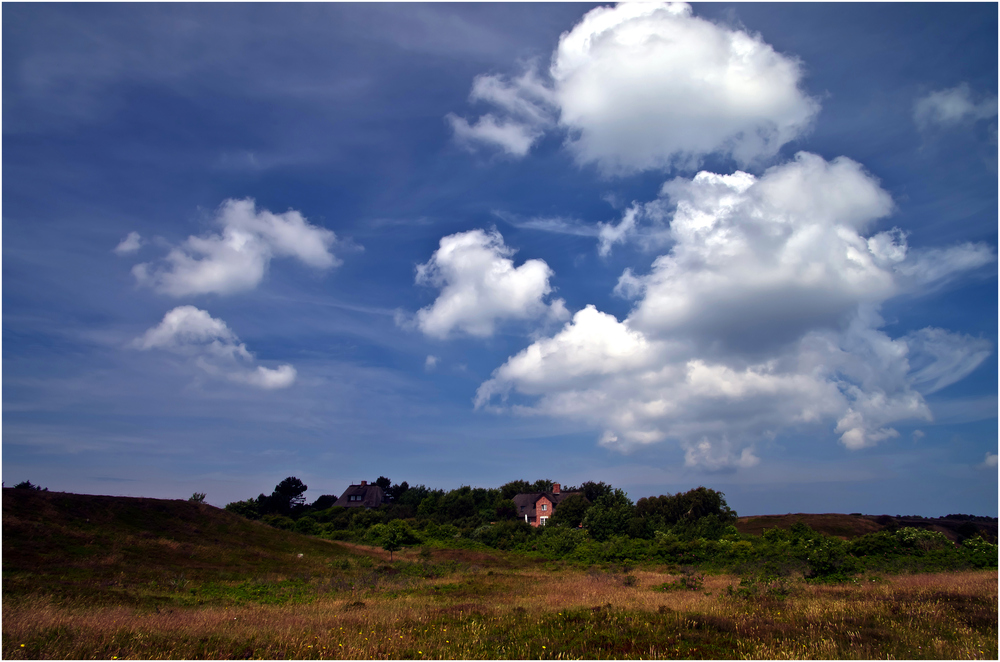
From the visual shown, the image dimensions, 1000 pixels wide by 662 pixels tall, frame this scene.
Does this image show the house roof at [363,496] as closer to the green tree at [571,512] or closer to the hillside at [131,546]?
the green tree at [571,512]

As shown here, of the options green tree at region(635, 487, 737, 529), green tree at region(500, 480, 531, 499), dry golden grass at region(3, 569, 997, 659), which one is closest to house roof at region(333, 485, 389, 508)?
green tree at region(500, 480, 531, 499)

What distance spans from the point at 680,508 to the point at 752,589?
37565 mm

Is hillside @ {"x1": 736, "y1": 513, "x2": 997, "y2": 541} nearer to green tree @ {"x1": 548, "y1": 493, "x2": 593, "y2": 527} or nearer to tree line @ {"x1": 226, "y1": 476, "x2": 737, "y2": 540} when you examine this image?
tree line @ {"x1": 226, "y1": 476, "x2": 737, "y2": 540}

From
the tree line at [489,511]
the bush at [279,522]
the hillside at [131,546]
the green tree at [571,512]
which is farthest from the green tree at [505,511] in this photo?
the hillside at [131,546]

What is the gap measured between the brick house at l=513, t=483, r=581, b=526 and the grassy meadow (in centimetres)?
5055

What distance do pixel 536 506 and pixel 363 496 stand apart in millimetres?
32991

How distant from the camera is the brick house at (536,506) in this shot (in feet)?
256

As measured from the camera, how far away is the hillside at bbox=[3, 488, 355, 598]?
915 inches

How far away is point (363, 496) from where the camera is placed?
298ft

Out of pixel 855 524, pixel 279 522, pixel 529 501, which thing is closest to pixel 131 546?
pixel 279 522

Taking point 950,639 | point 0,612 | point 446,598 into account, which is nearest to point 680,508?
point 446,598

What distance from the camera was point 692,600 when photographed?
16828 mm

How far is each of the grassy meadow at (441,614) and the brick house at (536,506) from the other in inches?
1990

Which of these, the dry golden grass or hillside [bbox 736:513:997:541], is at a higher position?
the dry golden grass
